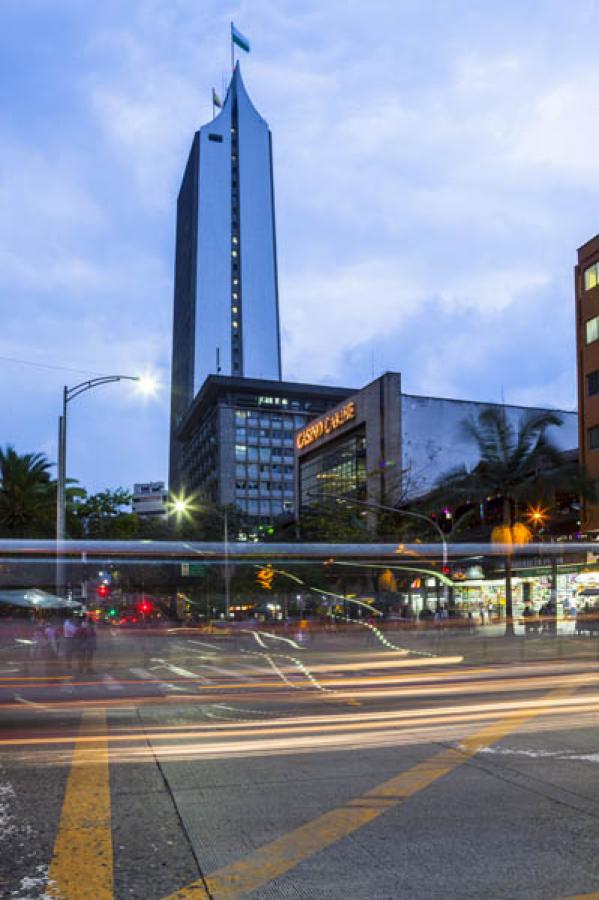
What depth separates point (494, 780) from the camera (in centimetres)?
803

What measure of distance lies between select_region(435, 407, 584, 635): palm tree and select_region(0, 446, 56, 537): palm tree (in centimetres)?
2130

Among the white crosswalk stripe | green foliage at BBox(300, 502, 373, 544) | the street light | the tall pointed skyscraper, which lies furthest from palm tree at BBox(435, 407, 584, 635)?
the tall pointed skyscraper

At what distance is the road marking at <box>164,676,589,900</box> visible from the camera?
17.2ft

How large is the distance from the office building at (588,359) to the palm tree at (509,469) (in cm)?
944

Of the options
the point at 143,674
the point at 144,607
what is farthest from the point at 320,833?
the point at 144,607

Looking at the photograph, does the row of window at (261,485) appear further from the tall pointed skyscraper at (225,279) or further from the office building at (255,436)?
the tall pointed skyscraper at (225,279)

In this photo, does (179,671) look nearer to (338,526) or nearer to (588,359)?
(588,359)

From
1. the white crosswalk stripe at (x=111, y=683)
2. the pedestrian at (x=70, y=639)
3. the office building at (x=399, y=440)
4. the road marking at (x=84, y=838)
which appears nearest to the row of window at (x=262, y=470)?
the office building at (x=399, y=440)

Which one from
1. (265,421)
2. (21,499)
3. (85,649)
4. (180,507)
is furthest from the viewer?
(265,421)

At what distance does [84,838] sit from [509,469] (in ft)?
114

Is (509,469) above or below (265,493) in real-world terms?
below

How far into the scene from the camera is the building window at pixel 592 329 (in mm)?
48438

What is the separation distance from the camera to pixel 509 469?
1538 inches

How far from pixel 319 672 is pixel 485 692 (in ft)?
26.1
